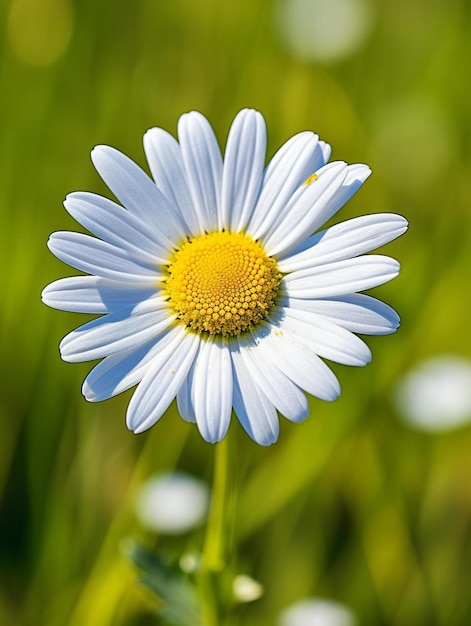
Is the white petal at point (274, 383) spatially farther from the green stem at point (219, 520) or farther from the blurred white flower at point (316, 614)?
the blurred white flower at point (316, 614)

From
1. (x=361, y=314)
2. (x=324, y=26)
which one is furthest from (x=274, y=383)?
(x=324, y=26)

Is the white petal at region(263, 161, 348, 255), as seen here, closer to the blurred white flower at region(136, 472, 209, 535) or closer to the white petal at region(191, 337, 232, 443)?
the white petal at region(191, 337, 232, 443)

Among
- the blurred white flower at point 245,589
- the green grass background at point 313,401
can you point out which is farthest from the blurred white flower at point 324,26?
the blurred white flower at point 245,589

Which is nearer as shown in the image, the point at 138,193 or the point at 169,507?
the point at 138,193

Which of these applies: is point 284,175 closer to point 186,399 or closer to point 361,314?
point 361,314

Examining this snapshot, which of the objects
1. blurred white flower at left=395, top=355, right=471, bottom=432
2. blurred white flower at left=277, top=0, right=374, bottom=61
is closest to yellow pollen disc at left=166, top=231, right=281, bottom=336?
blurred white flower at left=395, top=355, right=471, bottom=432

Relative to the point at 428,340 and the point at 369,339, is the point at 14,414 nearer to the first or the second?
the point at 369,339
